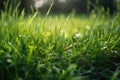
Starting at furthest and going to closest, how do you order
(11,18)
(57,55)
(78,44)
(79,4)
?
1. (79,4)
2. (11,18)
3. (78,44)
4. (57,55)

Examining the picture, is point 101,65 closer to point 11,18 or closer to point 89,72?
point 89,72

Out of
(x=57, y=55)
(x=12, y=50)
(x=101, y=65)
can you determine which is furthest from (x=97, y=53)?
(x=12, y=50)

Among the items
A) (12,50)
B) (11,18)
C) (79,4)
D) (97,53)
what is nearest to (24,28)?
(11,18)

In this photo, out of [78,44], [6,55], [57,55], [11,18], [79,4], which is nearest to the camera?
[6,55]

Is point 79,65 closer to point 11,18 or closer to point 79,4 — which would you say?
point 11,18

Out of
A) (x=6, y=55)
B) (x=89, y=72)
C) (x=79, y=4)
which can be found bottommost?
(x=89, y=72)

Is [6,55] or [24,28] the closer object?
[6,55]

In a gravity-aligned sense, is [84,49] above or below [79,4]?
below
